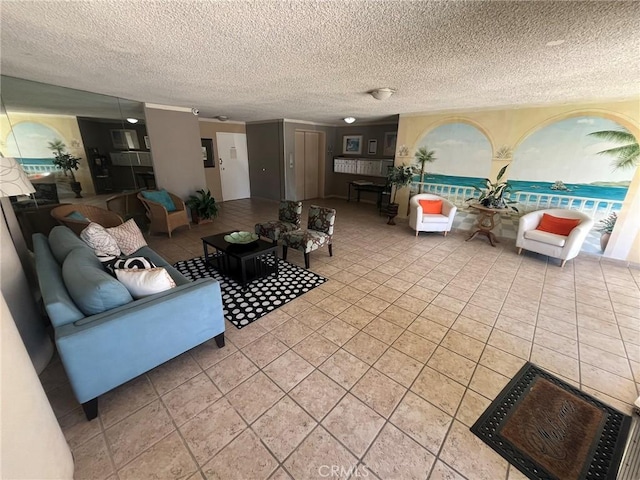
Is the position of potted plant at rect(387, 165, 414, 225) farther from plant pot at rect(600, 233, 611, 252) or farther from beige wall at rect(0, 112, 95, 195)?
beige wall at rect(0, 112, 95, 195)

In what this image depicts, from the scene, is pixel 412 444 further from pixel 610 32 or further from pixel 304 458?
pixel 610 32

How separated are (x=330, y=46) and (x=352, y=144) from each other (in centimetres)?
624

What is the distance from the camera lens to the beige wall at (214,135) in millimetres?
6629

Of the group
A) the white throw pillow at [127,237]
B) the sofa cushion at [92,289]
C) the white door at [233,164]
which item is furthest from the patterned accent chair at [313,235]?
the white door at [233,164]

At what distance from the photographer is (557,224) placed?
3807 millimetres

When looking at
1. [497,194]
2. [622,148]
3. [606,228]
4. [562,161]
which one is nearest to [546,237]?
[606,228]

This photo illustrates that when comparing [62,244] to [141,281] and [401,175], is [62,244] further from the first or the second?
[401,175]

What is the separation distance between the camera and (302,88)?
3195 millimetres

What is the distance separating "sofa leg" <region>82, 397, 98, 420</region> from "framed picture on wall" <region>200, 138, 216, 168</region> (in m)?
6.32

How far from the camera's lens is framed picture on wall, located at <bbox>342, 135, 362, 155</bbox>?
774cm

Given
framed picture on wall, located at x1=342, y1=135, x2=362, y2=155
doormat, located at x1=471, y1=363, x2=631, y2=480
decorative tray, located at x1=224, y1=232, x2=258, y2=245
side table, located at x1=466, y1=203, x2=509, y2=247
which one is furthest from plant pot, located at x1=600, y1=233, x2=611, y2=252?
framed picture on wall, located at x1=342, y1=135, x2=362, y2=155

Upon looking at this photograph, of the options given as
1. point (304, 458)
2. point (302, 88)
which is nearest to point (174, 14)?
point (302, 88)

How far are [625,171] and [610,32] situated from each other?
3.00 metres

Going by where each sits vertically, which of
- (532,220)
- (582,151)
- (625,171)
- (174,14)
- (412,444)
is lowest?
(412,444)
